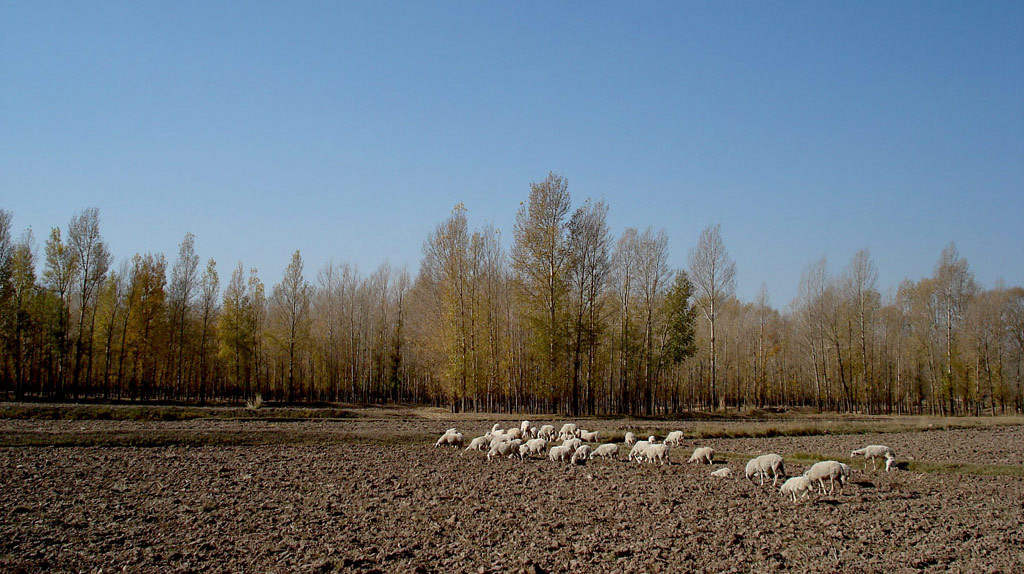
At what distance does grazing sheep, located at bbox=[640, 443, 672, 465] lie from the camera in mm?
17188

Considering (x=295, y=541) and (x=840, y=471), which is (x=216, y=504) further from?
(x=840, y=471)

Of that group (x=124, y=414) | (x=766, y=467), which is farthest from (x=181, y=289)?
(x=766, y=467)

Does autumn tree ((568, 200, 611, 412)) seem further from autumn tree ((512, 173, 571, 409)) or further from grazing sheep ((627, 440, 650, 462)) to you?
grazing sheep ((627, 440, 650, 462))

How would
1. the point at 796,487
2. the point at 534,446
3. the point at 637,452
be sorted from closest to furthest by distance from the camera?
1. the point at 796,487
2. the point at 637,452
3. the point at 534,446

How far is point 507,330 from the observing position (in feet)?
159

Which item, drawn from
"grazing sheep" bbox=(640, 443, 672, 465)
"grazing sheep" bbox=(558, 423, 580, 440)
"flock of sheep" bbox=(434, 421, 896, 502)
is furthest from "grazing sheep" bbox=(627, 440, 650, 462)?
"grazing sheep" bbox=(558, 423, 580, 440)

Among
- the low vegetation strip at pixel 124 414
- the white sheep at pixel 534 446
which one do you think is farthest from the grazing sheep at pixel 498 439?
the low vegetation strip at pixel 124 414

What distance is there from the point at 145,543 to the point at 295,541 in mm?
2148

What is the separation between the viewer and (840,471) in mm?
13109

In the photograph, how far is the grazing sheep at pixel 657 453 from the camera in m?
17.2

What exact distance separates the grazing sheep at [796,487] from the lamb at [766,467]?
45.1 inches

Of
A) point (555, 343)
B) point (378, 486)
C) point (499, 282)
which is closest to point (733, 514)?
point (378, 486)

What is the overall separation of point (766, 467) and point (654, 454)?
11.7 feet

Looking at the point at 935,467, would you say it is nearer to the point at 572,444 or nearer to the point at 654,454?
the point at 654,454
